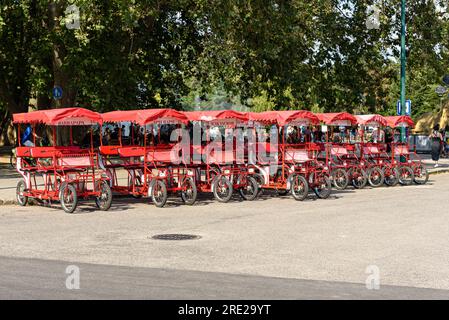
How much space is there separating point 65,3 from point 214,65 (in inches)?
406

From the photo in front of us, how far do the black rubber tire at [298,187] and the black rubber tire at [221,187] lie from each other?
1818 millimetres

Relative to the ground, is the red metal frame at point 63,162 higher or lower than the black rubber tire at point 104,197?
higher

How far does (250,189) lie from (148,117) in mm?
3615

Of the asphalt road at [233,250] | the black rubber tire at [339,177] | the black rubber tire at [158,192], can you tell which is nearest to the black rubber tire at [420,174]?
the black rubber tire at [339,177]

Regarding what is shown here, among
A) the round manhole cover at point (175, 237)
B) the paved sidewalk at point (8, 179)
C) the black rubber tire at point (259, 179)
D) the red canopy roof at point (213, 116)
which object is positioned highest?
the red canopy roof at point (213, 116)

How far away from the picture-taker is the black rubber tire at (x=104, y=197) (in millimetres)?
18359

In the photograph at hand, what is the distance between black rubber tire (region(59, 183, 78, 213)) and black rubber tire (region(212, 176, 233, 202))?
13.6 ft

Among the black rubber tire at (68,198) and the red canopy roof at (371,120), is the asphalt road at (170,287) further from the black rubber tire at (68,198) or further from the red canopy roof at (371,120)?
the red canopy roof at (371,120)

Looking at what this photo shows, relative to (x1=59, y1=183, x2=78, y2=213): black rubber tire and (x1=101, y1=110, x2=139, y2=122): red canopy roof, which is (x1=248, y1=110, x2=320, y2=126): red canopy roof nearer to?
(x1=101, y1=110, x2=139, y2=122): red canopy roof

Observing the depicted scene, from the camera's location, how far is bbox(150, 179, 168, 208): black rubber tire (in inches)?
758

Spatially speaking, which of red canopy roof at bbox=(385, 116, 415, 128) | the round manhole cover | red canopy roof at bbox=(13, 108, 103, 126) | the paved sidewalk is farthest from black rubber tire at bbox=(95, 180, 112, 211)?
red canopy roof at bbox=(385, 116, 415, 128)

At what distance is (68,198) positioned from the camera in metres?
18.2

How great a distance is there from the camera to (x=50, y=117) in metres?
18.5
